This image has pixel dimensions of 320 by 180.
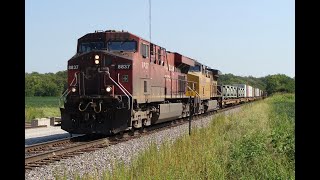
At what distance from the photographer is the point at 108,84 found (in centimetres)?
1444

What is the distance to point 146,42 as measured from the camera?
1639 cm

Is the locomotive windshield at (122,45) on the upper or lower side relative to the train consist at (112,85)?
upper

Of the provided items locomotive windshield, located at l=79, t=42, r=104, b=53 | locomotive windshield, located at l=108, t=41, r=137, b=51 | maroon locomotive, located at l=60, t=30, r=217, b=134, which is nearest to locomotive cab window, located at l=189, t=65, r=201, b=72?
maroon locomotive, located at l=60, t=30, r=217, b=134

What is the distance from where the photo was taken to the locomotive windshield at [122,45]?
15234mm

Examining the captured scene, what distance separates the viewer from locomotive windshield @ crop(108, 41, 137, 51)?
1523cm

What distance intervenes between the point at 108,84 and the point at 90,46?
79.3 inches

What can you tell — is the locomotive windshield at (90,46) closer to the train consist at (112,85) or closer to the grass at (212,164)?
the train consist at (112,85)

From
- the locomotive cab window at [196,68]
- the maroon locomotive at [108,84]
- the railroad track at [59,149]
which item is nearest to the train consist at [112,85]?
the maroon locomotive at [108,84]

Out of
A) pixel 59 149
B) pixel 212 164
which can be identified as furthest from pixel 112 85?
pixel 212 164

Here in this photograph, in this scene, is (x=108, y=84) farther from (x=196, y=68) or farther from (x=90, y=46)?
(x=196, y=68)
